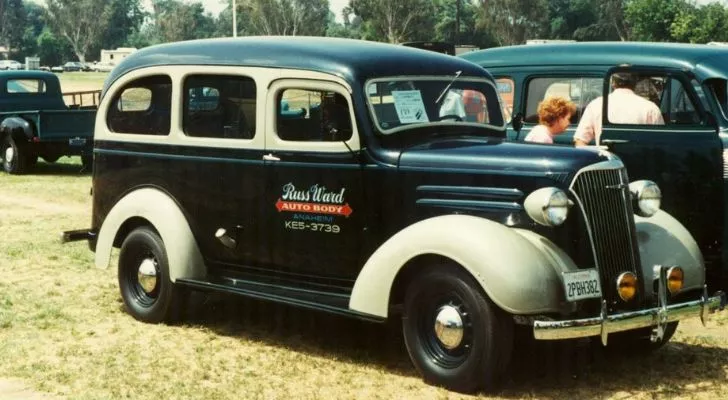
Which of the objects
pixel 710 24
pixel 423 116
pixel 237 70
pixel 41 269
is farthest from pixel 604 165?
pixel 710 24

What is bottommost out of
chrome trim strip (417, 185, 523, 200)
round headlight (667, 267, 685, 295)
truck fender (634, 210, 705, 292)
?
round headlight (667, 267, 685, 295)

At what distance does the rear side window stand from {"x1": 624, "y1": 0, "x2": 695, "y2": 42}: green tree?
61626 mm

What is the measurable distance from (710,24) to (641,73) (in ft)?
206

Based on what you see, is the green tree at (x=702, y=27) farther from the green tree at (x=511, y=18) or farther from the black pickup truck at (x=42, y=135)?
the black pickup truck at (x=42, y=135)

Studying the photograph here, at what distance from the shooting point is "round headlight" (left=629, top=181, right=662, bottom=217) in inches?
261

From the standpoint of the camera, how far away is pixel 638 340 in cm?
697

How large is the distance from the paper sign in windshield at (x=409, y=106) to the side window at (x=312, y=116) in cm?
33

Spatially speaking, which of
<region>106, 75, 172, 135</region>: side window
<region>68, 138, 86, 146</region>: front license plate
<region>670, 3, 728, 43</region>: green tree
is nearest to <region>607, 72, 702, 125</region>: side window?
<region>106, 75, 172, 135</region>: side window

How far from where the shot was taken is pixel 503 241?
19.2 feet

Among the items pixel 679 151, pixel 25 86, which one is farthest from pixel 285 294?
pixel 25 86

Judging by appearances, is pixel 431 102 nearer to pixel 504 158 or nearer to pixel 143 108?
pixel 504 158

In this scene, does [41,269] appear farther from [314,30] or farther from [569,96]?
[314,30]

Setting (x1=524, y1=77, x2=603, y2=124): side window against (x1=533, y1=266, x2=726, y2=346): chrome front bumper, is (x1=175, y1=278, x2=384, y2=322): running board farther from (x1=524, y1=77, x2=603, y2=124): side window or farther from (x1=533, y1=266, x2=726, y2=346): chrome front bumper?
(x1=524, y1=77, x2=603, y2=124): side window

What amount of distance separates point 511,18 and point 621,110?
90.2 m
